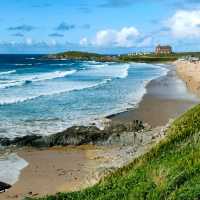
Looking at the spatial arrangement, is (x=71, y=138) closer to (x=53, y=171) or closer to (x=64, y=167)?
(x=64, y=167)

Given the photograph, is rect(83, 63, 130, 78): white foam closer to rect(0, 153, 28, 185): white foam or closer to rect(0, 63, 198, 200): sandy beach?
rect(0, 63, 198, 200): sandy beach

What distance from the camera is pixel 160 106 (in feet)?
124

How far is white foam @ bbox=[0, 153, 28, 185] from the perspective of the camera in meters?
17.7

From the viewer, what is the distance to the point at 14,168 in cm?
1925

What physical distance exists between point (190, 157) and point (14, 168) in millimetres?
8946

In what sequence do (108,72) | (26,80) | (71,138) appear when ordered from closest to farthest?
(71,138) → (26,80) → (108,72)

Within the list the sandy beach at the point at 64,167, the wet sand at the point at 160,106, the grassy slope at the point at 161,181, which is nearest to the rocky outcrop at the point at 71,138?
the sandy beach at the point at 64,167

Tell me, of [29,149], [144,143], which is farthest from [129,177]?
[29,149]

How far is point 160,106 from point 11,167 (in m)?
19.7

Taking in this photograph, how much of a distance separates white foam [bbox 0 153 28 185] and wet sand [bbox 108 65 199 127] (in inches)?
369

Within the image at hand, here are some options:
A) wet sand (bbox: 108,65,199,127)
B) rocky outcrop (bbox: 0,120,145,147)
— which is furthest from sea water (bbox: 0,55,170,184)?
rocky outcrop (bbox: 0,120,145,147)

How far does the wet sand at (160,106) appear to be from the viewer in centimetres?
3105

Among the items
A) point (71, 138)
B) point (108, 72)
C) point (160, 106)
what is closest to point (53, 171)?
point (71, 138)

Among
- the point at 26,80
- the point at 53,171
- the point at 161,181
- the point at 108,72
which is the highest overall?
the point at 161,181
